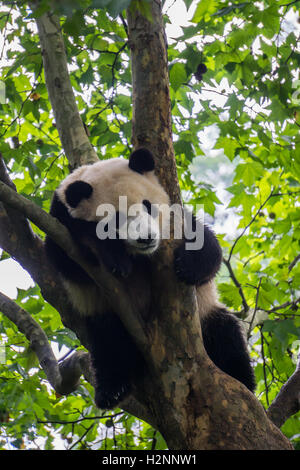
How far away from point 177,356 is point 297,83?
292cm

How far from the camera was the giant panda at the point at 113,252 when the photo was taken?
3.19 meters

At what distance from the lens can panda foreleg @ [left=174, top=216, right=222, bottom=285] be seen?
288 cm

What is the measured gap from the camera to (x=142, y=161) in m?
3.32

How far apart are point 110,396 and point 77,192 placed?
152 cm

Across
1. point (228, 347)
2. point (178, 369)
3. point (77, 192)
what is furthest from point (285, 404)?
point (77, 192)

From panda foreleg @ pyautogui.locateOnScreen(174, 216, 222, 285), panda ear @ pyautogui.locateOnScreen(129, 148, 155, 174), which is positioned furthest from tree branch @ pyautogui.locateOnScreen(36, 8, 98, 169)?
panda foreleg @ pyautogui.locateOnScreen(174, 216, 222, 285)

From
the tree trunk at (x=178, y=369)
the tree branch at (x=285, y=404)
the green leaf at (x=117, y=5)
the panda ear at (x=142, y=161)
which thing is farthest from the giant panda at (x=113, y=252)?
the green leaf at (x=117, y=5)

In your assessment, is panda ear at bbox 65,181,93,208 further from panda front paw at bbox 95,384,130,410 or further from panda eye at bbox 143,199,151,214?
panda front paw at bbox 95,384,130,410

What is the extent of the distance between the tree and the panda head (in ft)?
0.68

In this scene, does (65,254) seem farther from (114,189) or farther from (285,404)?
(285,404)

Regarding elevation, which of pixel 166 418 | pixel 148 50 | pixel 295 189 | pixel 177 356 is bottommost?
pixel 166 418

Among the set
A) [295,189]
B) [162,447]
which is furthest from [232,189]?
[162,447]
